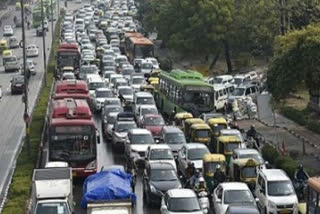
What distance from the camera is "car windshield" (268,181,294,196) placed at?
88.9ft

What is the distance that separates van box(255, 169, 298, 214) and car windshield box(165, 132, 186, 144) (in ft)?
28.7

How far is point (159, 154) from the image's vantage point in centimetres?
3309

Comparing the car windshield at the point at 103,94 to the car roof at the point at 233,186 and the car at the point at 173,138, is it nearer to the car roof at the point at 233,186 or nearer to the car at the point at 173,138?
the car at the point at 173,138

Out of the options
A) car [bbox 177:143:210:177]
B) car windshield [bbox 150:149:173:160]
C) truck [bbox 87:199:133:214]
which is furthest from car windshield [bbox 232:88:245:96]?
truck [bbox 87:199:133:214]

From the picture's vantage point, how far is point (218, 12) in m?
67.8

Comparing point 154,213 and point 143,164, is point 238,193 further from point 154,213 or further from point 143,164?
point 143,164

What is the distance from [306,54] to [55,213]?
18.3 meters

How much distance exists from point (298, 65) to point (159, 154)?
994cm

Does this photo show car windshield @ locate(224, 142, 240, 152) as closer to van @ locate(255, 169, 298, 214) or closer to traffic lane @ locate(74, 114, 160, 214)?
traffic lane @ locate(74, 114, 160, 214)

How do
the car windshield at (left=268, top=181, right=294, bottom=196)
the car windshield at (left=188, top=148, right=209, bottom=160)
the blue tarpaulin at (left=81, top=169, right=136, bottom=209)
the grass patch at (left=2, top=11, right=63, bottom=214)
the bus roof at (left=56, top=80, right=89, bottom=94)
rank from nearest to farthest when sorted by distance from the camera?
the blue tarpaulin at (left=81, top=169, right=136, bottom=209) < the car windshield at (left=268, top=181, right=294, bottom=196) < the grass patch at (left=2, top=11, right=63, bottom=214) < the car windshield at (left=188, top=148, right=209, bottom=160) < the bus roof at (left=56, top=80, right=89, bottom=94)

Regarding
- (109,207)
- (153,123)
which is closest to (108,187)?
(109,207)

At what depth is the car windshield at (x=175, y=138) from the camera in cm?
3675

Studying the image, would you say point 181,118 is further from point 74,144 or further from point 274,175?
point 274,175

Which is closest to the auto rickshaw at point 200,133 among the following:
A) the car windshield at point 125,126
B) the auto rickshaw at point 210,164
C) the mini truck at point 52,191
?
the car windshield at point 125,126
